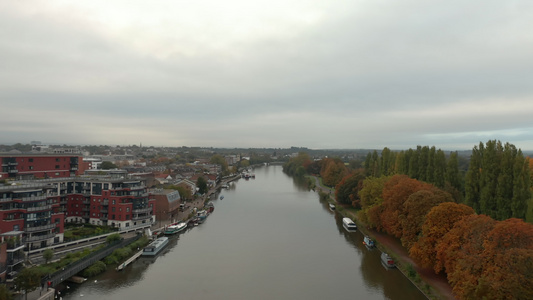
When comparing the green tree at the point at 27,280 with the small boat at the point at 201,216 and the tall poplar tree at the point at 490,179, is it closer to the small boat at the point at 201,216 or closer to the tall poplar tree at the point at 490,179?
the small boat at the point at 201,216

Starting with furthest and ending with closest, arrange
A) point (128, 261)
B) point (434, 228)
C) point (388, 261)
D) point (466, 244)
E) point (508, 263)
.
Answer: point (128, 261)
point (388, 261)
point (434, 228)
point (466, 244)
point (508, 263)

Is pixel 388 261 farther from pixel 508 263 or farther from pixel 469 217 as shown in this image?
pixel 508 263

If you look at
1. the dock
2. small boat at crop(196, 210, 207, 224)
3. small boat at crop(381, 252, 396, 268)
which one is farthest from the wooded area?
the dock

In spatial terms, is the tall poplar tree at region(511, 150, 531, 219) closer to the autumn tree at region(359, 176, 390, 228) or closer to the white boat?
the autumn tree at region(359, 176, 390, 228)

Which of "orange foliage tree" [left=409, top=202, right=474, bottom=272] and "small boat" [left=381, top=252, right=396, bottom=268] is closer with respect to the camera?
"orange foliage tree" [left=409, top=202, right=474, bottom=272]

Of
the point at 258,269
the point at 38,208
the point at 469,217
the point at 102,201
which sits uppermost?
the point at 469,217

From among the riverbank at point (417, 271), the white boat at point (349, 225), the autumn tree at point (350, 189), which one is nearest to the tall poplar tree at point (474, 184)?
the riverbank at point (417, 271)

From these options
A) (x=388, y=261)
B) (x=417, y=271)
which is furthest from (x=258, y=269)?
(x=417, y=271)
